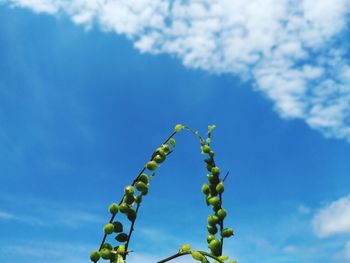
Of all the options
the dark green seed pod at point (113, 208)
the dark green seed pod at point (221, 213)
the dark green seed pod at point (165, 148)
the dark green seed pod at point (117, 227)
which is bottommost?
the dark green seed pod at point (117, 227)

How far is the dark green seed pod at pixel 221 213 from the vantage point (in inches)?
121

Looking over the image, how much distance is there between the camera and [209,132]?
3.75m

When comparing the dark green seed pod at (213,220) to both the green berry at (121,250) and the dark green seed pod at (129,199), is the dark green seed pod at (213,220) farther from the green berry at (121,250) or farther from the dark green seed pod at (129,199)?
the green berry at (121,250)

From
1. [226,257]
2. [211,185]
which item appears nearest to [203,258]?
[226,257]

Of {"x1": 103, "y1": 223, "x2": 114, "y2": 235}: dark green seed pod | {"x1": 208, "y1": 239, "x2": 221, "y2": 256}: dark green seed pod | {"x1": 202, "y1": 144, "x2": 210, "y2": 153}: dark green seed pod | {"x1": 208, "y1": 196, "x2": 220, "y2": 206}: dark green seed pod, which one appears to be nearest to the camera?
{"x1": 103, "y1": 223, "x2": 114, "y2": 235}: dark green seed pod

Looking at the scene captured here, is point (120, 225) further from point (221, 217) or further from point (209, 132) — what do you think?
point (209, 132)

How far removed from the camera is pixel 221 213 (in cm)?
309

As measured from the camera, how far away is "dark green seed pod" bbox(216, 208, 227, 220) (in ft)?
10.1

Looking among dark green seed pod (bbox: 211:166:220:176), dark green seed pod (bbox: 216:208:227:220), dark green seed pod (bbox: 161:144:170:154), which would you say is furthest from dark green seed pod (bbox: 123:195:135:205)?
dark green seed pod (bbox: 211:166:220:176)

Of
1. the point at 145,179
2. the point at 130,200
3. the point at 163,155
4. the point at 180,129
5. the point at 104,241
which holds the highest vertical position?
the point at 180,129

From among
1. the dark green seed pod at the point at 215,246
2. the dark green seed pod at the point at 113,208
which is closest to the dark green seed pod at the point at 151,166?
the dark green seed pod at the point at 113,208

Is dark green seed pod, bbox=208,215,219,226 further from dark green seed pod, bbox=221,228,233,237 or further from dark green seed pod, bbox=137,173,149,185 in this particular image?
dark green seed pod, bbox=137,173,149,185

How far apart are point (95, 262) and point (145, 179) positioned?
66 cm

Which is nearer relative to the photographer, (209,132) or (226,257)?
(226,257)
